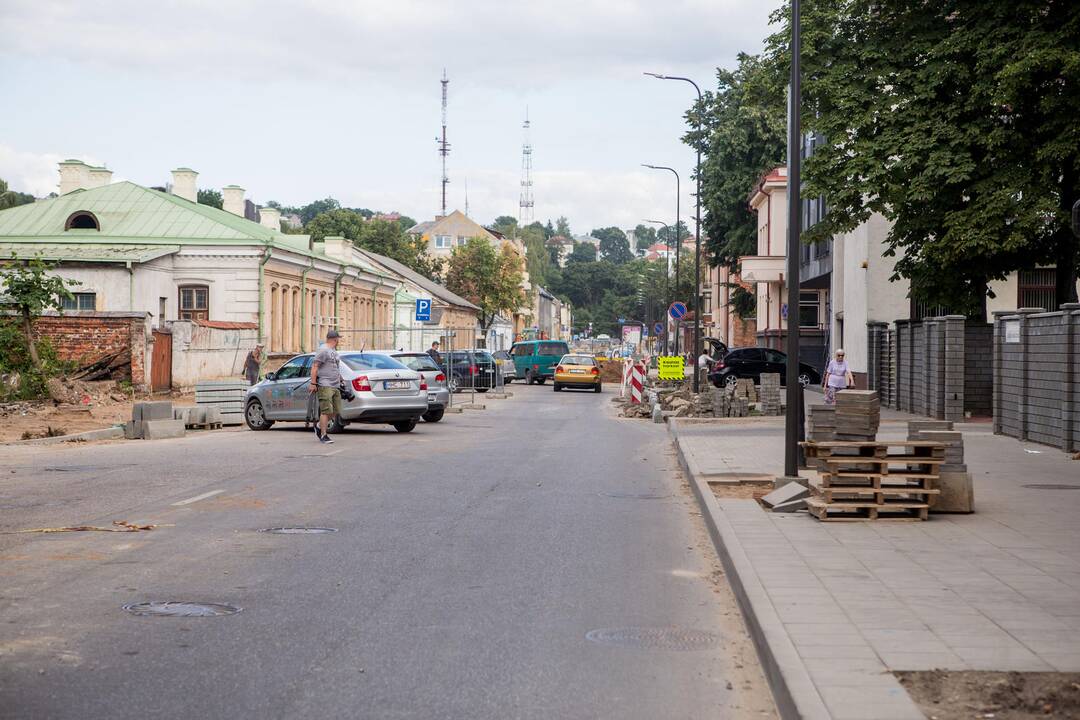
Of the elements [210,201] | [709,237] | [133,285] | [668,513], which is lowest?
[668,513]

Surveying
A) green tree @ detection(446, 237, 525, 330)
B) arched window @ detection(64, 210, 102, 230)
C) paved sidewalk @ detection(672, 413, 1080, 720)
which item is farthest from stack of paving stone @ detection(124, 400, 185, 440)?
green tree @ detection(446, 237, 525, 330)

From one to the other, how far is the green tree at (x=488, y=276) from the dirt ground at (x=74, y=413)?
67.7m

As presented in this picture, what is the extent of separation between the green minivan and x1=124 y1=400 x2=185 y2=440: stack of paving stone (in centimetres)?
3848

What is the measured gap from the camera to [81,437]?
2098 centimetres

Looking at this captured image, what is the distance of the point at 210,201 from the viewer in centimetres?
11356

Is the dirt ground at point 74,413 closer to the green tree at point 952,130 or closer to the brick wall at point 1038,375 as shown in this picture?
the green tree at point 952,130

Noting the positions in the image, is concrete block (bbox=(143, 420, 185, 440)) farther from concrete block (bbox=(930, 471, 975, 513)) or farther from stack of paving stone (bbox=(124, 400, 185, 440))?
concrete block (bbox=(930, 471, 975, 513))

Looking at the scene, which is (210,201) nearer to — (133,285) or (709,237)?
(709,237)

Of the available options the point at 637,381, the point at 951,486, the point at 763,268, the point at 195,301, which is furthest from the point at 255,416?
the point at 763,268

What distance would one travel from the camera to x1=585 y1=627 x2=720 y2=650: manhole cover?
6723 mm

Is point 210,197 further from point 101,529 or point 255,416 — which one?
point 101,529

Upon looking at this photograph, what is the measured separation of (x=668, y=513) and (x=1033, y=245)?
15439 millimetres

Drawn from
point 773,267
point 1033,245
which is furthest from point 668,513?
point 773,267

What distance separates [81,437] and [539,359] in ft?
133
